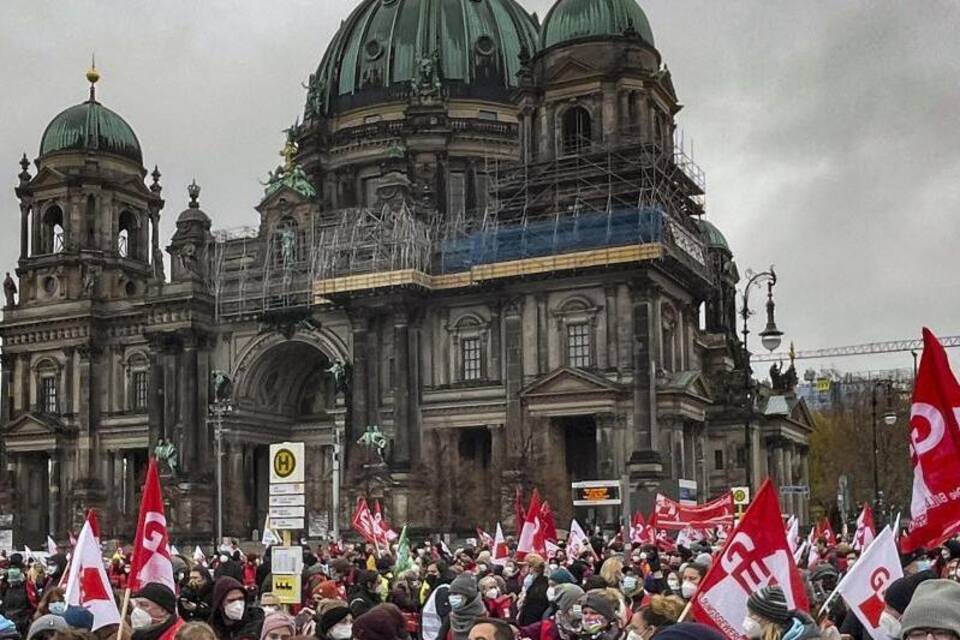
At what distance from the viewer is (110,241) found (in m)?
84.1

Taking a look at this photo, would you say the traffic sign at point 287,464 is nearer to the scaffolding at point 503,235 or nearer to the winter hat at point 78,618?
the winter hat at point 78,618

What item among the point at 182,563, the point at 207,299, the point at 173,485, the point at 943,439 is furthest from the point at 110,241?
the point at 943,439

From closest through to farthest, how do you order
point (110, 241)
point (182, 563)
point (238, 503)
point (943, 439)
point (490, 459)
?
point (943, 439), point (182, 563), point (490, 459), point (238, 503), point (110, 241)

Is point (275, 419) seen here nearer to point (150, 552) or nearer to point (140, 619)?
point (150, 552)

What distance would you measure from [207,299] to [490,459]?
60.0 feet

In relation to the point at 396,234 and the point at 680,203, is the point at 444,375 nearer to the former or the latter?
the point at 396,234

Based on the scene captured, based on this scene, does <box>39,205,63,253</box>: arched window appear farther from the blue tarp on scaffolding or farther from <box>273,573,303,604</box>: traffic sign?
<box>273,573,303,604</box>: traffic sign

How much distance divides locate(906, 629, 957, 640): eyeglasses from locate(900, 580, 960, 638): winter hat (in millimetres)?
14

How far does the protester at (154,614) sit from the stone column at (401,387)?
58.8 meters

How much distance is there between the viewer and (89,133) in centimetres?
8450

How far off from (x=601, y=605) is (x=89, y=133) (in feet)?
259

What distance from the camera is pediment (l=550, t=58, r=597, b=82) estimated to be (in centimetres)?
6988

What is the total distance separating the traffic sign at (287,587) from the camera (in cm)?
1574

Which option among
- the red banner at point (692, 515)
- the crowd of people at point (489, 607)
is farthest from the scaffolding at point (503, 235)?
the crowd of people at point (489, 607)
